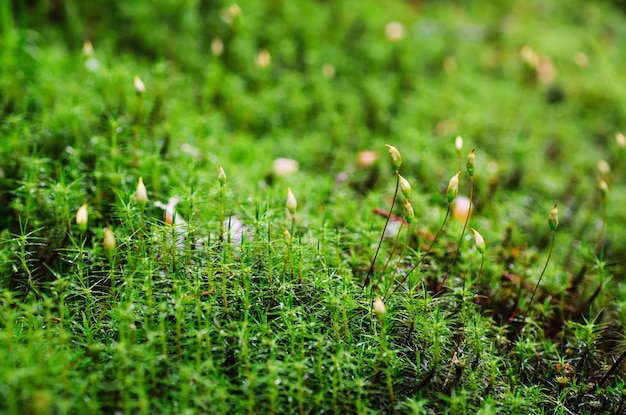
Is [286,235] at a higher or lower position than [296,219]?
higher

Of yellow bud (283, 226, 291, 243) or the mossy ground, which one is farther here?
yellow bud (283, 226, 291, 243)

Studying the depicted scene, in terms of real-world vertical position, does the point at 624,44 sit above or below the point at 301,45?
above

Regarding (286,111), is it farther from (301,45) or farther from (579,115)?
(579,115)

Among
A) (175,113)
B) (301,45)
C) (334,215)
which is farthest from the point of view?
(301,45)

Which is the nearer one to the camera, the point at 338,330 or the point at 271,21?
the point at 338,330

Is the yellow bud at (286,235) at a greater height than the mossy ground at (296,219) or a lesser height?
greater

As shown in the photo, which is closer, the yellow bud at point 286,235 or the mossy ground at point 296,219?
the mossy ground at point 296,219

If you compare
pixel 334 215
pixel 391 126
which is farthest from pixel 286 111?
pixel 334 215

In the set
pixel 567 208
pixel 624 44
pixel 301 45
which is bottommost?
pixel 567 208

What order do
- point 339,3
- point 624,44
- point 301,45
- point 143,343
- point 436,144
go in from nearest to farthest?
point 143,343
point 436,144
point 301,45
point 339,3
point 624,44

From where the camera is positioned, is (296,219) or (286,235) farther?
(296,219)

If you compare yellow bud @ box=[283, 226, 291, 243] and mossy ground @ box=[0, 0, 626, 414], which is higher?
yellow bud @ box=[283, 226, 291, 243]
